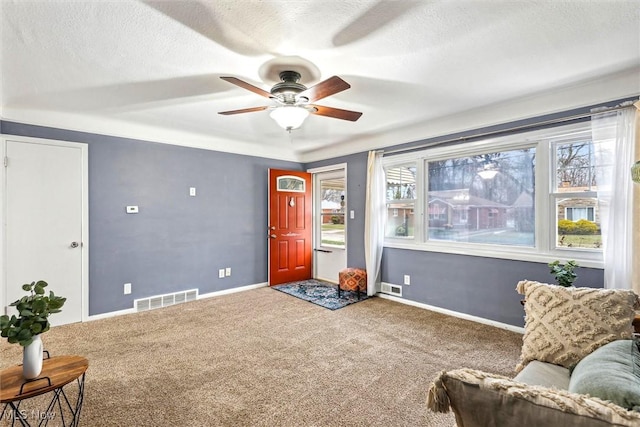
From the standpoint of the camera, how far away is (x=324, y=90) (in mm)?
2152

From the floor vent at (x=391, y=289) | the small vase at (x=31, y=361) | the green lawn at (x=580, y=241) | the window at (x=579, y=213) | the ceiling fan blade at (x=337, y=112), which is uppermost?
the ceiling fan blade at (x=337, y=112)

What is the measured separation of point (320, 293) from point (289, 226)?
1338mm

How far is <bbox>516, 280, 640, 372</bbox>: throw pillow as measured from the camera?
1544 mm

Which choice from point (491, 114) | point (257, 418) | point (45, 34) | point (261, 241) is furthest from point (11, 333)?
point (491, 114)

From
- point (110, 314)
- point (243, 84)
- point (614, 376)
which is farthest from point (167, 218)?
point (614, 376)

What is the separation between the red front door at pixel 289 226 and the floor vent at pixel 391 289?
167 cm

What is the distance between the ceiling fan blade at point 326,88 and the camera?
198 cm

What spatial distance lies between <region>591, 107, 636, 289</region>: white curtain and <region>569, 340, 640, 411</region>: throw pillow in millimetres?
1682

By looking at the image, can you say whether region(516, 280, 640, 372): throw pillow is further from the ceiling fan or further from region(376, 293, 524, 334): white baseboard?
the ceiling fan

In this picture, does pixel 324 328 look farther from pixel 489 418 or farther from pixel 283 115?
pixel 489 418

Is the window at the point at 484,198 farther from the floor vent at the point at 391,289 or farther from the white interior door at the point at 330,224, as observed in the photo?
the white interior door at the point at 330,224

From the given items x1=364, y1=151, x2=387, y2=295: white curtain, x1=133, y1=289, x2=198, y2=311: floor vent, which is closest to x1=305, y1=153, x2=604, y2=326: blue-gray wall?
x1=364, y1=151, x2=387, y2=295: white curtain

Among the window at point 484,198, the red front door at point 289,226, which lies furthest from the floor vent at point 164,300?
the window at point 484,198

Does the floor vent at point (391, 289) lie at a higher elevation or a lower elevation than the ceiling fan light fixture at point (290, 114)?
lower
